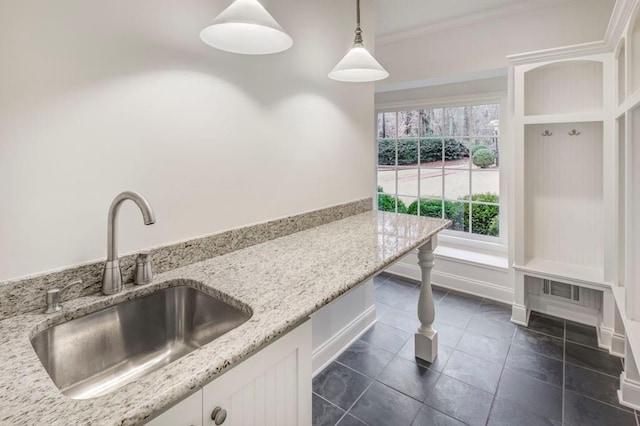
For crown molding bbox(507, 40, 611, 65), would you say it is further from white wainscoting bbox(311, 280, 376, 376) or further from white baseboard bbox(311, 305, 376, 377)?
white baseboard bbox(311, 305, 376, 377)

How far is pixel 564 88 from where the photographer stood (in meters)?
2.50

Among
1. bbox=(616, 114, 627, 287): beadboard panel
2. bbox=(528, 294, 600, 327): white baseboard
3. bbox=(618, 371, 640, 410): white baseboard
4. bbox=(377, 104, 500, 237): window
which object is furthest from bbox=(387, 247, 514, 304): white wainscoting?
bbox=(618, 371, 640, 410): white baseboard

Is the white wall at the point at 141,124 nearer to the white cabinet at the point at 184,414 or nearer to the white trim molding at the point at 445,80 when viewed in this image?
the white cabinet at the point at 184,414

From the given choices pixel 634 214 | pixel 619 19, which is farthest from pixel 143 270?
pixel 619 19

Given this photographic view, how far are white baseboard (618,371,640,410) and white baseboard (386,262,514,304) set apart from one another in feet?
3.88

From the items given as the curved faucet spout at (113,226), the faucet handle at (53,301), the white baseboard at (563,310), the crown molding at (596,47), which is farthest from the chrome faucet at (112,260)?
the white baseboard at (563,310)

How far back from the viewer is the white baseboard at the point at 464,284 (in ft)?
9.89

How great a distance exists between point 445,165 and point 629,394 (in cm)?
242

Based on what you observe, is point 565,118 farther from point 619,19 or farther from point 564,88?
point 619,19

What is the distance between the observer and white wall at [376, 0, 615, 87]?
240 centimetres

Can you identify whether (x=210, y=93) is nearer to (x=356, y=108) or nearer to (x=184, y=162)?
(x=184, y=162)

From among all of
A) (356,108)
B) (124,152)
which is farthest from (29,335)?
(356,108)

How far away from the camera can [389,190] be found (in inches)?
161

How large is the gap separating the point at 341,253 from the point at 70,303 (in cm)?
101
